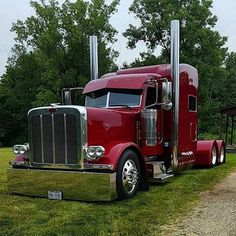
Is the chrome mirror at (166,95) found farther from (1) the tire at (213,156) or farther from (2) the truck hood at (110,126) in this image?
(1) the tire at (213,156)

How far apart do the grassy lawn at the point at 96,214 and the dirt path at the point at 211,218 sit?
20 cm

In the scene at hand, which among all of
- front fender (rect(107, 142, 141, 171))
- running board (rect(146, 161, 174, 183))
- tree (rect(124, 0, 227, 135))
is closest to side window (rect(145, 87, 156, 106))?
running board (rect(146, 161, 174, 183))

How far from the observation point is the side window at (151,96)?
29.1ft

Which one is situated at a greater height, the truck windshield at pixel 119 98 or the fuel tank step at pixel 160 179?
the truck windshield at pixel 119 98

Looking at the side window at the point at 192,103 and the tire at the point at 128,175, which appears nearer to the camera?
the tire at the point at 128,175

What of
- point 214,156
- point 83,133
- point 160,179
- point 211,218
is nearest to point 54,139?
point 83,133

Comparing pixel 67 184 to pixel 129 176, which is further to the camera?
pixel 129 176

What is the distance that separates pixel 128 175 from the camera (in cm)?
746

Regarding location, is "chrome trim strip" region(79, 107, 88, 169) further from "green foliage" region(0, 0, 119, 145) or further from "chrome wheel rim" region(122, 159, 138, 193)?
"green foliage" region(0, 0, 119, 145)

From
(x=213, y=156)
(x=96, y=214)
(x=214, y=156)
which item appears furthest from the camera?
(x=214, y=156)

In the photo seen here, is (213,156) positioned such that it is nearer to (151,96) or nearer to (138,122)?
(151,96)

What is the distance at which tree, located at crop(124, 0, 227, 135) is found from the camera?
34.9 meters

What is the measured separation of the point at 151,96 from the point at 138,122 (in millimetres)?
767

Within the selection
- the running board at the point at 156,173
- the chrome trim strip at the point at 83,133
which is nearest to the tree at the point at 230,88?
the running board at the point at 156,173
